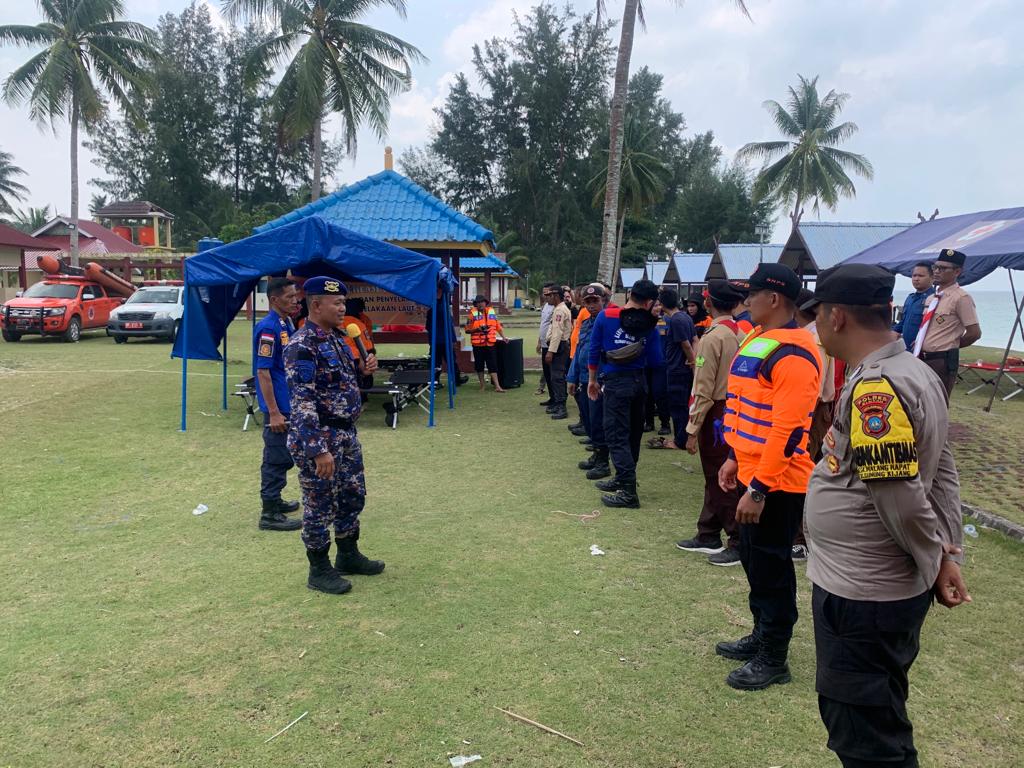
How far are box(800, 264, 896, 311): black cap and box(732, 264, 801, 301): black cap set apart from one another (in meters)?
1.09

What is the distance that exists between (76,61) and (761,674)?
2994 centimetres

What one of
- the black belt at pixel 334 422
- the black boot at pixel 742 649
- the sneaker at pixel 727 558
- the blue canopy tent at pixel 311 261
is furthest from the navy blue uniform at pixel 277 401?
the blue canopy tent at pixel 311 261

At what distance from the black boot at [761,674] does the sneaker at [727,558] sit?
1423 mm

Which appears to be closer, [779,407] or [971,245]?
[779,407]

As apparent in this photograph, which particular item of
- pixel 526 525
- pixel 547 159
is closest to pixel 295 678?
pixel 526 525

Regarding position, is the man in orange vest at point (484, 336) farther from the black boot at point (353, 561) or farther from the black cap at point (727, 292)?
the black boot at point (353, 561)

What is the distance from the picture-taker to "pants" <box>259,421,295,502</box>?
17.4 ft

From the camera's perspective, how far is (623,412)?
5.81 metres

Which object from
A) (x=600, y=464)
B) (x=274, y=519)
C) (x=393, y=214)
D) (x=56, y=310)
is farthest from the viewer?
(x=56, y=310)

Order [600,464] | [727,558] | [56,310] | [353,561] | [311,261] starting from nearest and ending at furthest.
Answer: [353,561]
[727,558]
[600,464]
[311,261]
[56,310]

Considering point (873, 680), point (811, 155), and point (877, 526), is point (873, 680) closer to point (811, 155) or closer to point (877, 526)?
point (877, 526)

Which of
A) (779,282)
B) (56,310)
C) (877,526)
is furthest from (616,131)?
(56,310)

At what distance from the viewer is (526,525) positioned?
5.38 meters

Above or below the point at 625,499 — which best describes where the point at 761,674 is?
below
